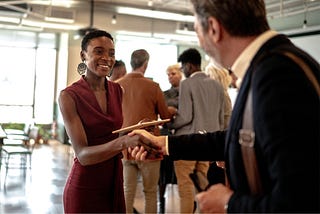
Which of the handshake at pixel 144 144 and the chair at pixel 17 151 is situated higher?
the handshake at pixel 144 144

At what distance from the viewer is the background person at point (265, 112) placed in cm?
79

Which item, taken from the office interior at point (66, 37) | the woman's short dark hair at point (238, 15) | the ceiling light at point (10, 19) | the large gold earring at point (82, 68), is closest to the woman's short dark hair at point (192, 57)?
the large gold earring at point (82, 68)

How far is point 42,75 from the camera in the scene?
39.4ft

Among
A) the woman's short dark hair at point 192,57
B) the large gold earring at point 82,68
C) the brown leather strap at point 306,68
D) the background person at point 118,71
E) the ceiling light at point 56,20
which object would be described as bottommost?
the brown leather strap at point 306,68

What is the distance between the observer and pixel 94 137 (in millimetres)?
1903

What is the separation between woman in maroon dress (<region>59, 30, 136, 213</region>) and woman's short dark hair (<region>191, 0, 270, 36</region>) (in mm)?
919

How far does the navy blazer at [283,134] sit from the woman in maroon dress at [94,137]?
96 centimetres

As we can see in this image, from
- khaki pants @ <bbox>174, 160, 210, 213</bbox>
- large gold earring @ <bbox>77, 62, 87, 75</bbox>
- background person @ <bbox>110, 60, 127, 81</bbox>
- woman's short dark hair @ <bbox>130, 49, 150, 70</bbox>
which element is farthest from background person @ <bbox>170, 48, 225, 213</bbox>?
large gold earring @ <bbox>77, 62, 87, 75</bbox>

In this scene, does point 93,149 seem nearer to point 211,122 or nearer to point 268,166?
point 268,166

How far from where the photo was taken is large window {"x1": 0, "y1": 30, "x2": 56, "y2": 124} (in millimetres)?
11453

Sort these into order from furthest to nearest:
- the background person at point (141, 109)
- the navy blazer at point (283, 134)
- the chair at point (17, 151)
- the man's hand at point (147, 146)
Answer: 1. the chair at point (17, 151)
2. the background person at point (141, 109)
3. the man's hand at point (147, 146)
4. the navy blazer at point (283, 134)

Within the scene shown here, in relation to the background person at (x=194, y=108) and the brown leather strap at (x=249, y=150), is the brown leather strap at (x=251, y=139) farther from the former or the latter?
the background person at (x=194, y=108)

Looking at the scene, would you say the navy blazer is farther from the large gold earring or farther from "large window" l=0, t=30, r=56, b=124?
"large window" l=0, t=30, r=56, b=124

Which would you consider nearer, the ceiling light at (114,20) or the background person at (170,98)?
the background person at (170,98)
